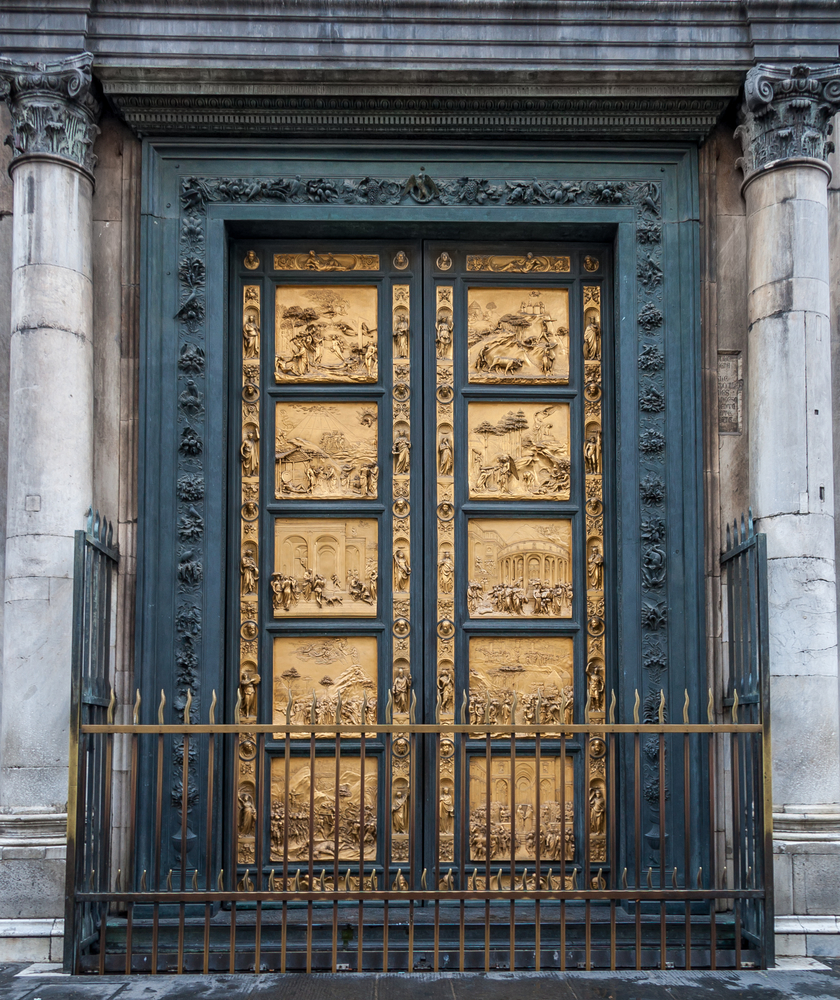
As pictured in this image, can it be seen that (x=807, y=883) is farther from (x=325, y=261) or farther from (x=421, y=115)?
(x=421, y=115)

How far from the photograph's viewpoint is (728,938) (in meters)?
7.42

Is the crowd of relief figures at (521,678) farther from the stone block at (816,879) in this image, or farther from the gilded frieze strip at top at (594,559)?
the stone block at (816,879)

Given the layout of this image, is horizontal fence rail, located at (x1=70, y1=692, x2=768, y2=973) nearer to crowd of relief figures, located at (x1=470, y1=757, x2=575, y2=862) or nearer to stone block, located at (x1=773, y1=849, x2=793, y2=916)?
crowd of relief figures, located at (x1=470, y1=757, x2=575, y2=862)

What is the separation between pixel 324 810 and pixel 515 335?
3575mm

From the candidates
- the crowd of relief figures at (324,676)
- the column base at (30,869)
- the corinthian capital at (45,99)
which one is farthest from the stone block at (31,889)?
the corinthian capital at (45,99)

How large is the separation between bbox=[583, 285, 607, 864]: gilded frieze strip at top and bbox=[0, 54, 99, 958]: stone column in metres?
3.43

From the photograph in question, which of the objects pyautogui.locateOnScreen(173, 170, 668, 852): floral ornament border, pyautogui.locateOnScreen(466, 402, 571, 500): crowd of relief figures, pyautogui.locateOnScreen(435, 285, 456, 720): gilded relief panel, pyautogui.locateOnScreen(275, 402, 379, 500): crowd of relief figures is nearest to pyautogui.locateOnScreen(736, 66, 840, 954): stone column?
pyautogui.locateOnScreen(173, 170, 668, 852): floral ornament border

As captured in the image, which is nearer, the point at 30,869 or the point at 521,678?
the point at 30,869

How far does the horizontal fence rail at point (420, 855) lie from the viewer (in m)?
6.79

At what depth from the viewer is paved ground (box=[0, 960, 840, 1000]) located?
21.1ft

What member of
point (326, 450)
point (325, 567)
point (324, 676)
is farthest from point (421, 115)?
point (324, 676)

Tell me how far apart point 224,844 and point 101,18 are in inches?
220

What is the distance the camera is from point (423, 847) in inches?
315

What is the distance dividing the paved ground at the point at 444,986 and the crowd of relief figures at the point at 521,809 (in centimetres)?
119
